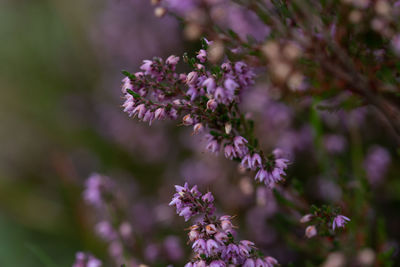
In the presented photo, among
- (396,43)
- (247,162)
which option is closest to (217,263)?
(247,162)

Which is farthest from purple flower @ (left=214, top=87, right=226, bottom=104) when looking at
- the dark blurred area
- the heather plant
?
the dark blurred area

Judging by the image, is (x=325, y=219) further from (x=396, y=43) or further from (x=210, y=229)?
(x=396, y=43)

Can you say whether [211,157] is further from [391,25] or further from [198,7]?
[391,25]

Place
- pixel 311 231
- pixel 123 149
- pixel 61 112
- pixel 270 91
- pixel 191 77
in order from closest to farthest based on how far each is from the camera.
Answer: pixel 191 77 → pixel 311 231 → pixel 270 91 → pixel 123 149 → pixel 61 112

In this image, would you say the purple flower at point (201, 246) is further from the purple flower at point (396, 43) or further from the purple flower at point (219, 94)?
the purple flower at point (396, 43)

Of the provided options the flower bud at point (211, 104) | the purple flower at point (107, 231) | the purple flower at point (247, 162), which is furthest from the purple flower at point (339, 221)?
the purple flower at point (107, 231)

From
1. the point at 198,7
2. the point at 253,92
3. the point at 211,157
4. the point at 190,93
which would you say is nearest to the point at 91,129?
the point at 211,157
